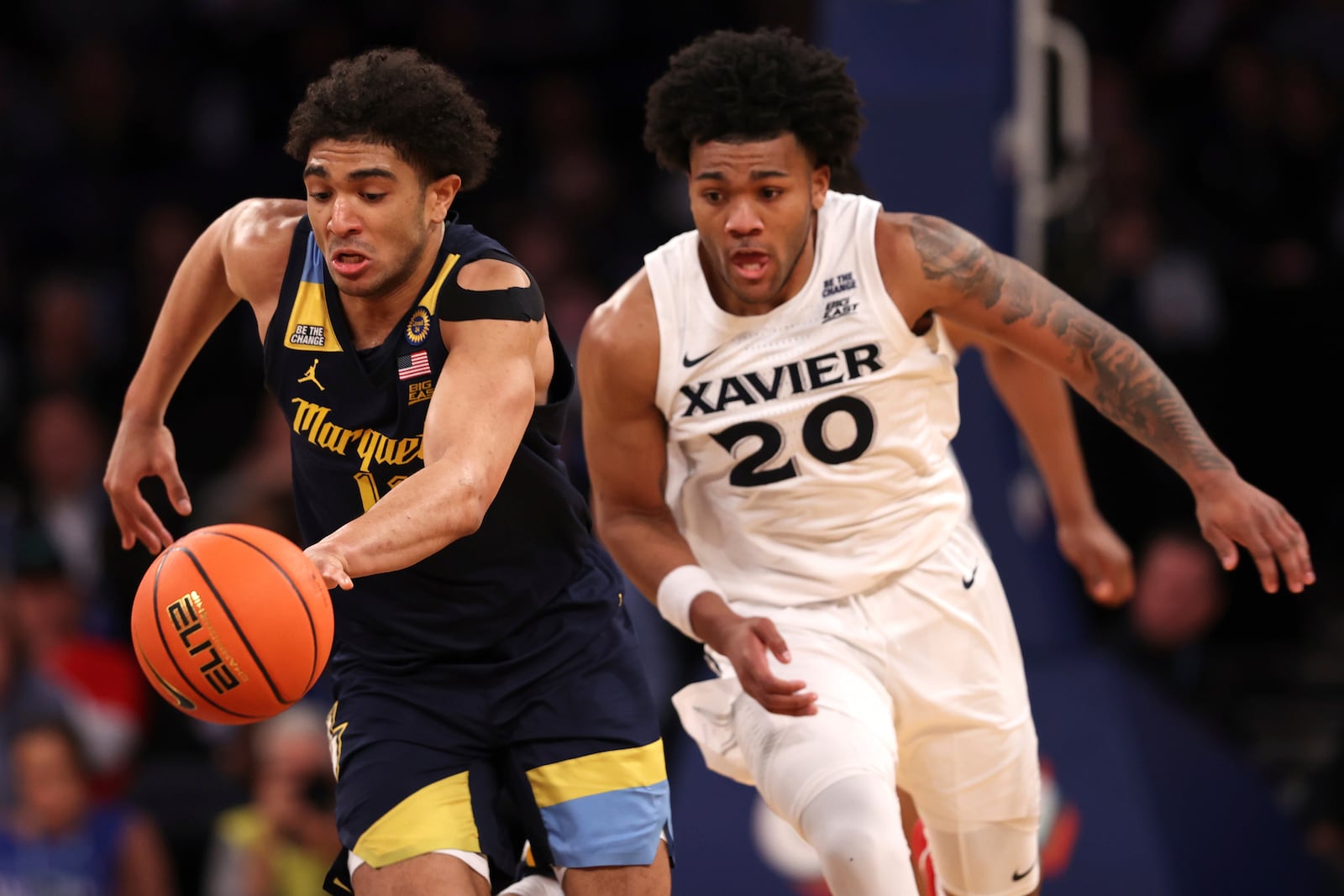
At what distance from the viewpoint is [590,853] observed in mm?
3672

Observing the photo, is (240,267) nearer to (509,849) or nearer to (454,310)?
(454,310)

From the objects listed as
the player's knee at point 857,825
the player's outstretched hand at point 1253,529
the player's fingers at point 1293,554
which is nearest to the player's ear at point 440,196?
the player's knee at point 857,825

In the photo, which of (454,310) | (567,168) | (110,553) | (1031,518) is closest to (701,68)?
(454,310)

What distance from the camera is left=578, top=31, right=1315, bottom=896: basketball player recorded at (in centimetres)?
402

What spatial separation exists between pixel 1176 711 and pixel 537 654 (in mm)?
3234

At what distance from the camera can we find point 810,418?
412 centimetres

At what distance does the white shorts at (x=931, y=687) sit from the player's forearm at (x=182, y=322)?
137cm

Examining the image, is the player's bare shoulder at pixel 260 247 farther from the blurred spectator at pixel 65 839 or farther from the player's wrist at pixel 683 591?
the blurred spectator at pixel 65 839

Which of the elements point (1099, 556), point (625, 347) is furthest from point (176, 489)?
point (1099, 556)

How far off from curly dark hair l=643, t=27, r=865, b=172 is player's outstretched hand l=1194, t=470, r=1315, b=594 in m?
1.16

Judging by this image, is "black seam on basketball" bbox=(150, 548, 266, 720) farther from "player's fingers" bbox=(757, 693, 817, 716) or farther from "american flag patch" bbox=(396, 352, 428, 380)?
"player's fingers" bbox=(757, 693, 817, 716)

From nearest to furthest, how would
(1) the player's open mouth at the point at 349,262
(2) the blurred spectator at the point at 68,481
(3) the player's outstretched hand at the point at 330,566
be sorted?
(3) the player's outstretched hand at the point at 330,566 → (1) the player's open mouth at the point at 349,262 → (2) the blurred spectator at the point at 68,481

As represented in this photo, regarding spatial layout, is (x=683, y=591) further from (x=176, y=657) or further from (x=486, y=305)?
(x=176, y=657)

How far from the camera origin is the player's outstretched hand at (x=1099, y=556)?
189 inches
